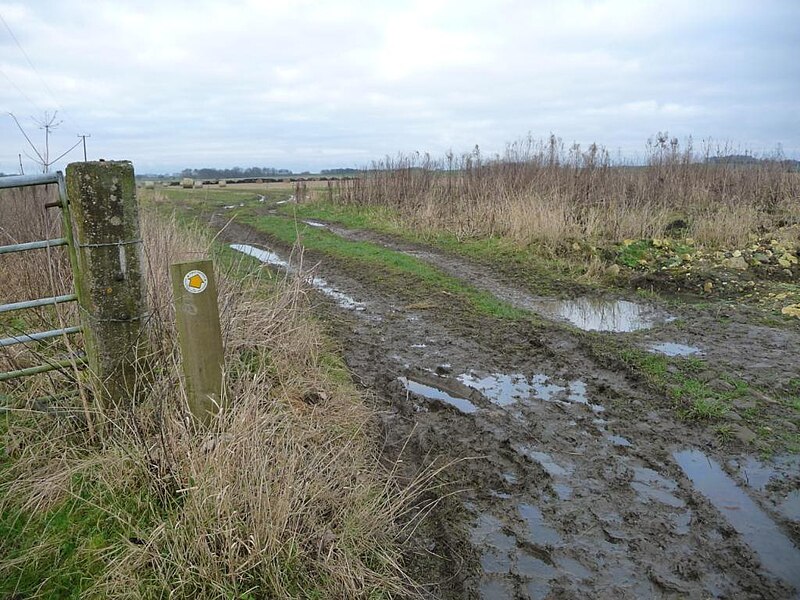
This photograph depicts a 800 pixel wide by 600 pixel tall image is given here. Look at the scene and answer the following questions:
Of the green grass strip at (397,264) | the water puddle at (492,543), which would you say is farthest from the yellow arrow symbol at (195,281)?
the green grass strip at (397,264)

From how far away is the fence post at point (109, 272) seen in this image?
10.4 feet

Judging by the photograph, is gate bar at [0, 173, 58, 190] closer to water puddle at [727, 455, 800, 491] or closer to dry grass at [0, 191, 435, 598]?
dry grass at [0, 191, 435, 598]

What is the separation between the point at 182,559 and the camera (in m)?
2.75

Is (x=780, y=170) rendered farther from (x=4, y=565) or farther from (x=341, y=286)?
(x=4, y=565)

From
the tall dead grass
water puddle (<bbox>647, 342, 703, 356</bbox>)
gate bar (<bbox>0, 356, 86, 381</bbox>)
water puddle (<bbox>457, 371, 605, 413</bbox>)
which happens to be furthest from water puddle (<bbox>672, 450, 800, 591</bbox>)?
the tall dead grass

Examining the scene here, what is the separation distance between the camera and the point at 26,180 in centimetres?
340

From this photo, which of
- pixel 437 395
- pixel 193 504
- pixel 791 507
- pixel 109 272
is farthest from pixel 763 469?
pixel 109 272

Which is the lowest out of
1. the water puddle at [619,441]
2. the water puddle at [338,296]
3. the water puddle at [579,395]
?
the water puddle at [619,441]

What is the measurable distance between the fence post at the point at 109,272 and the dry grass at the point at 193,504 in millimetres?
167

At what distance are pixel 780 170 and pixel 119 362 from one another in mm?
20194

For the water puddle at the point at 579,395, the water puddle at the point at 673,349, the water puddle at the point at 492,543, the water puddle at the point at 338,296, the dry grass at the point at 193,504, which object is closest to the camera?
the dry grass at the point at 193,504

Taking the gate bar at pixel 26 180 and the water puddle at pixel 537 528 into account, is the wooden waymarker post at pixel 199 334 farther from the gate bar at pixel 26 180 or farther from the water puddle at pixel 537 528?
the water puddle at pixel 537 528

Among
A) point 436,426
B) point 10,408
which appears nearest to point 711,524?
point 436,426

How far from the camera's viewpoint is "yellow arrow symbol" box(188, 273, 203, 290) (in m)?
3.11
